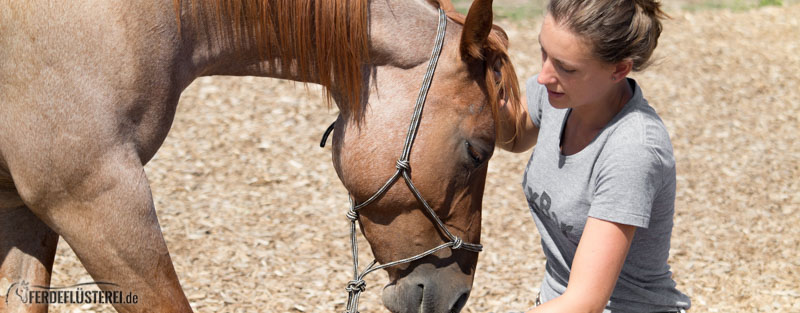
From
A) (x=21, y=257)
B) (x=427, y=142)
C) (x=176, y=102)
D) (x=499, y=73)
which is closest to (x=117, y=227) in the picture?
(x=176, y=102)

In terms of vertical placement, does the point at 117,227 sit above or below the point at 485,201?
below

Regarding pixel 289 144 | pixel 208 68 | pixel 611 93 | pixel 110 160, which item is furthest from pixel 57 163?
pixel 289 144

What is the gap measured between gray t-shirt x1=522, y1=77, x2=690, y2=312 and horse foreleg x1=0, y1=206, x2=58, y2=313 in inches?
59.5

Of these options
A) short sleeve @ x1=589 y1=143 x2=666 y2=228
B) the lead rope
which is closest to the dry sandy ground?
the lead rope

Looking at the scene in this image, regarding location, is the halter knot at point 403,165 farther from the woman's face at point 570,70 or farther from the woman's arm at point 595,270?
the woman's arm at point 595,270

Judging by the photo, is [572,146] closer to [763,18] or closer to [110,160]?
[110,160]

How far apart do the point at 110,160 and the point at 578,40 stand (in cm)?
116

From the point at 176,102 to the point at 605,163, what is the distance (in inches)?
44.7

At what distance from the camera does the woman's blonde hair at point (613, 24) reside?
180cm

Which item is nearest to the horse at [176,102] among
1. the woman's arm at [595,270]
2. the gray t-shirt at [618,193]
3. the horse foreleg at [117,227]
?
the horse foreleg at [117,227]

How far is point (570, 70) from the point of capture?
6.21ft

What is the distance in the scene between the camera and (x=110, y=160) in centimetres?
186

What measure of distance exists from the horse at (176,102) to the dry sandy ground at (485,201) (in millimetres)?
1377

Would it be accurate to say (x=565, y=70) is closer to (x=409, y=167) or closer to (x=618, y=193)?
(x=618, y=193)
